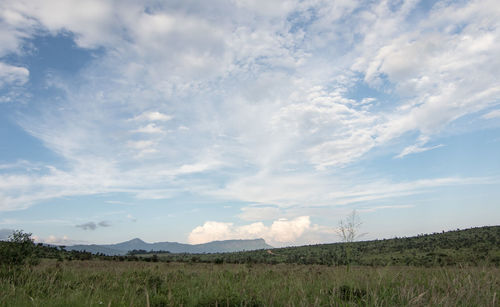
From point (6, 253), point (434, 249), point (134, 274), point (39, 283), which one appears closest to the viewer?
point (39, 283)

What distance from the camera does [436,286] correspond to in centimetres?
643

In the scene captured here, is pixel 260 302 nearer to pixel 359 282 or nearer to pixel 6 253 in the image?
pixel 359 282

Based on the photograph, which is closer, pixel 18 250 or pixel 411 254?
pixel 18 250

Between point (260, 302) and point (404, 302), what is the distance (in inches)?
90.1

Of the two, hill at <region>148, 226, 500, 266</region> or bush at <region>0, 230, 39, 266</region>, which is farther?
hill at <region>148, 226, 500, 266</region>

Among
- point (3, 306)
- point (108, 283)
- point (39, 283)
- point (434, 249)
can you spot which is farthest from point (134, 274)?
point (434, 249)

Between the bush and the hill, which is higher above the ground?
the bush

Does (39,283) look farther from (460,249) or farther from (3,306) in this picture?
(460,249)

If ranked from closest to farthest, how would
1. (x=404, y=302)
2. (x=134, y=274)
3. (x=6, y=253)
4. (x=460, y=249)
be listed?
(x=404, y=302)
(x=134, y=274)
(x=6, y=253)
(x=460, y=249)

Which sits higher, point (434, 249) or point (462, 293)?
point (462, 293)

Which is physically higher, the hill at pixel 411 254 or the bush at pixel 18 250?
the bush at pixel 18 250

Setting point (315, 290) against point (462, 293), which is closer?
point (462, 293)

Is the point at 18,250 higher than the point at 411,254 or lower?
higher

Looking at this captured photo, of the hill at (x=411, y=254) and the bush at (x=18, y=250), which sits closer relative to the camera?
the bush at (x=18, y=250)
